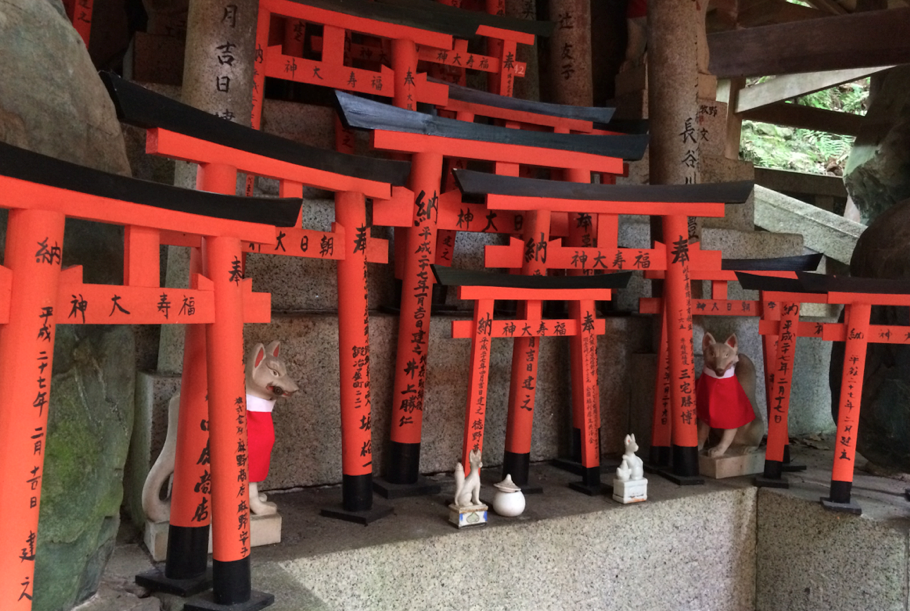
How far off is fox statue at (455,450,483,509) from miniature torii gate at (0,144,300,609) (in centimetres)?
105

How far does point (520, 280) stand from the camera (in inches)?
137

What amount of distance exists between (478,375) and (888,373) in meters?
2.53

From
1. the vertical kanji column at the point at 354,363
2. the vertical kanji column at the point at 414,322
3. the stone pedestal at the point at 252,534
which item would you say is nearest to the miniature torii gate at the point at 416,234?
the vertical kanji column at the point at 414,322

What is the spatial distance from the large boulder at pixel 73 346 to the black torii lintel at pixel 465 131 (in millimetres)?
1300

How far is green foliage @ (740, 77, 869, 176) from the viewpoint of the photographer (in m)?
13.8

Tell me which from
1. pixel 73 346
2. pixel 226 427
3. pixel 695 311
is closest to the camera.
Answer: pixel 73 346

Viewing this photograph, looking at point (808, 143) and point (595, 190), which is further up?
point (808, 143)

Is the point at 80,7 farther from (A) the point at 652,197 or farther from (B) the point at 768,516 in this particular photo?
(B) the point at 768,516

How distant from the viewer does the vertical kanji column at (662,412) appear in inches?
171

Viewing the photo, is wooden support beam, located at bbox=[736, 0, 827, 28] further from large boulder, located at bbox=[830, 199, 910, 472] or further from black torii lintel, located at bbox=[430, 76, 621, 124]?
large boulder, located at bbox=[830, 199, 910, 472]

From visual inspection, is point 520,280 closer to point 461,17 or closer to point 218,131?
point 218,131

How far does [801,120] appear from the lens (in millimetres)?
9297

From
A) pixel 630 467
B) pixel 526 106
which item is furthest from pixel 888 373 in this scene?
pixel 526 106

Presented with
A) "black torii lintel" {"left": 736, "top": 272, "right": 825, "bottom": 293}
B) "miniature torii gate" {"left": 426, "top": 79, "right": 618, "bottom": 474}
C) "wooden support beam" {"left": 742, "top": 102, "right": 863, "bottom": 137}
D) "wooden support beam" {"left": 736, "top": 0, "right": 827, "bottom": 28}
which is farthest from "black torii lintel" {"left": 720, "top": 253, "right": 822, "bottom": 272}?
"wooden support beam" {"left": 742, "top": 102, "right": 863, "bottom": 137}
